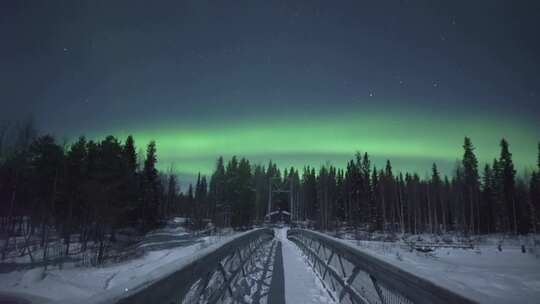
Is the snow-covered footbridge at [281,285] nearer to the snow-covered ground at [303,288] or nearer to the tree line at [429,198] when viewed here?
the snow-covered ground at [303,288]

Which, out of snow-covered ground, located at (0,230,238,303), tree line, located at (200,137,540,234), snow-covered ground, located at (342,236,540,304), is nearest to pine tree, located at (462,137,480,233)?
tree line, located at (200,137,540,234)

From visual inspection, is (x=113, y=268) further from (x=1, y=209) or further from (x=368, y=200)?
(x=368, y=200)

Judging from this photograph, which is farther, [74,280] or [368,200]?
[368,200]

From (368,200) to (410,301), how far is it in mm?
66249

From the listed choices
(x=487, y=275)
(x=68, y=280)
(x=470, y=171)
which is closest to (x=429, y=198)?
(x=470, y=171)

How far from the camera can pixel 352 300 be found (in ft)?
15.6

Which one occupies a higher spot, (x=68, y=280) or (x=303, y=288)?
(x=303, y=288)

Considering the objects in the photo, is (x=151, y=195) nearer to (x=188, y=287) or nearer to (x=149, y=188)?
(x=149, y=188)

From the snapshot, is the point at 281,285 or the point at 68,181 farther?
the point at 68,181

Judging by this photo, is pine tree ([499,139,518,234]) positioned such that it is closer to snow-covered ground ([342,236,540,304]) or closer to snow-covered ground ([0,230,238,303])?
snow-covered ground ([342,236,540,304])

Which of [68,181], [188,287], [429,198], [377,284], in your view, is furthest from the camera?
[429,198]

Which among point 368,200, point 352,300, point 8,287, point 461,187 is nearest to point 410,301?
point 352,300

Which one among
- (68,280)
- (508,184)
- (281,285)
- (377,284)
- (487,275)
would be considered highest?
(508,184)

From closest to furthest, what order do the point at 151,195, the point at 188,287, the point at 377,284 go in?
the point at 188,287
the point at 377,284
the point at 151,195
